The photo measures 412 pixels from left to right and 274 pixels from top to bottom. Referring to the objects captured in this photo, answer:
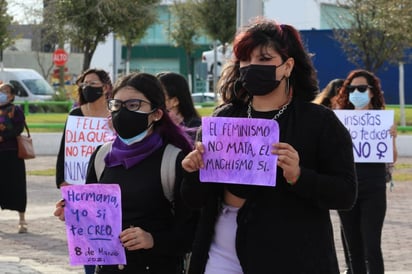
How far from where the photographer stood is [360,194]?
298 inches

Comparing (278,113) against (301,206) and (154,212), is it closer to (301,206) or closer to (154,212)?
(301,206)

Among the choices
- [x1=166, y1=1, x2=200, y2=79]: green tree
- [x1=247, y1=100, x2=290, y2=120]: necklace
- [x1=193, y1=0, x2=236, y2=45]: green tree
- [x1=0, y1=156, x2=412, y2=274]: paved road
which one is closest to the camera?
[x1=247, y1=100, x2=290, y2=120]: necklace

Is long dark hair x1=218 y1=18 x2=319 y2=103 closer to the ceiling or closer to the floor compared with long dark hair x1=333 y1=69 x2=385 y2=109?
closer to the ceiling

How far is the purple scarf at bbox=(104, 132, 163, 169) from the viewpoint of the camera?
4414 millimetres

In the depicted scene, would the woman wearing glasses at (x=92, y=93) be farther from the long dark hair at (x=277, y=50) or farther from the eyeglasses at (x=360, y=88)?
the long dark hair at (x=277, y=50)

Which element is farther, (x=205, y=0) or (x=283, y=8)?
(x=283, y=8)

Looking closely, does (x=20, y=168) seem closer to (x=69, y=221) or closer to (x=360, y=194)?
(x=360, y=194)

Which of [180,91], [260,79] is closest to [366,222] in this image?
[180,91]

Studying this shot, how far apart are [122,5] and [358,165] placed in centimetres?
2278

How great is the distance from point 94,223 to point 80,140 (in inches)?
135

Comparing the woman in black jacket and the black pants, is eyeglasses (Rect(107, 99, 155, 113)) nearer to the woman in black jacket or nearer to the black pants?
the woman in black jacket

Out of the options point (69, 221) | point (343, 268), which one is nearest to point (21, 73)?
point (343, 268)

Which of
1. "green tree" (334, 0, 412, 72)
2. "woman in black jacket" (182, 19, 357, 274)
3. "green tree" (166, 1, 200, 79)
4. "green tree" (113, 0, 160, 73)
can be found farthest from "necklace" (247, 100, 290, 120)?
"green tree" (166, 1, 200, 79)

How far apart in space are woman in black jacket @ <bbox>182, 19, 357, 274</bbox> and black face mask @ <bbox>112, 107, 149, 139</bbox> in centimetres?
53
